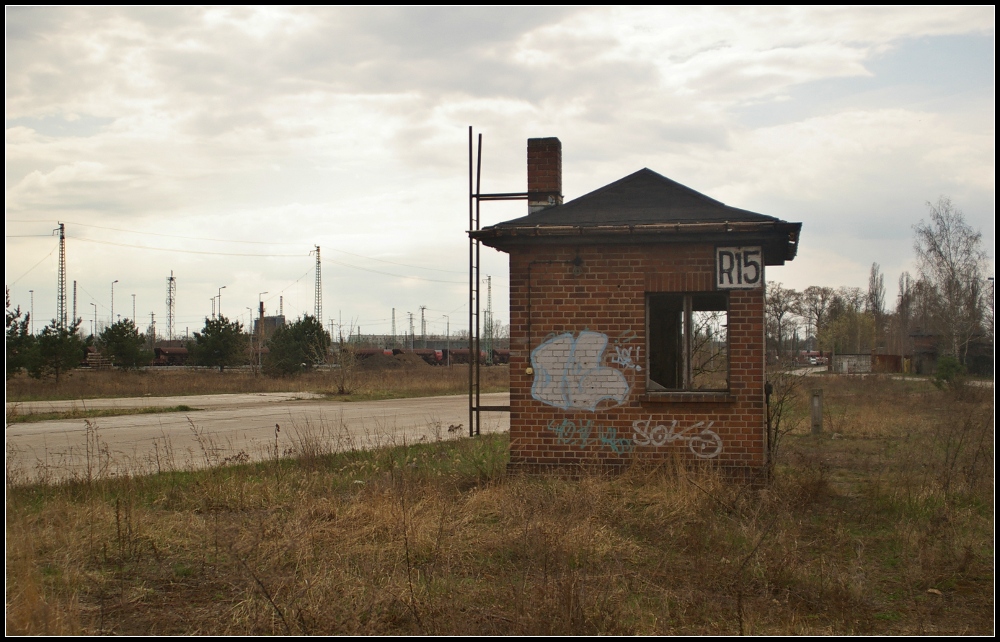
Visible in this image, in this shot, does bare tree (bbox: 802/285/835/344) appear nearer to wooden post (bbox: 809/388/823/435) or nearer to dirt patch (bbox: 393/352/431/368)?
dirt patch (bbox: 393/352/431/368)

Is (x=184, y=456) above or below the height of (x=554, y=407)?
below

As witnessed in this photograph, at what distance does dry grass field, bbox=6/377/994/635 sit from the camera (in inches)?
195

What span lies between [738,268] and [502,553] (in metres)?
4.86

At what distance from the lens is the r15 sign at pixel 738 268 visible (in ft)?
30.9

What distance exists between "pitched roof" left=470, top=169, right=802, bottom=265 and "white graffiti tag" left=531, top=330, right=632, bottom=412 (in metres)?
1.31

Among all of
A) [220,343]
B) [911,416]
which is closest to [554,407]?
[911,416]

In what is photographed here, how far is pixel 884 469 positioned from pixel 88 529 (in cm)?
997

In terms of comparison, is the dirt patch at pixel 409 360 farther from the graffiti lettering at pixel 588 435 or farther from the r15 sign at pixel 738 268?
the r15 sign at pixel 738 268

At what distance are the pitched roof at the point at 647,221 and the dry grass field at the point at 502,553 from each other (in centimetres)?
280

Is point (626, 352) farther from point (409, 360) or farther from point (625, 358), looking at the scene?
point (409, 360)

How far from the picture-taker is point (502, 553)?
21.3ft

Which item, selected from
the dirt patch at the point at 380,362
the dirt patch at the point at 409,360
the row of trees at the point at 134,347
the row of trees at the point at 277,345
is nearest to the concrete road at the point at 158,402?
the row of trees at the point at 134,347

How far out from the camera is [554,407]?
991 centimetres

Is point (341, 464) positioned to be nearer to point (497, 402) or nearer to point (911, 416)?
point (911, 416)
